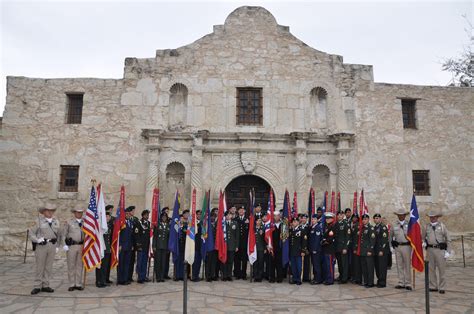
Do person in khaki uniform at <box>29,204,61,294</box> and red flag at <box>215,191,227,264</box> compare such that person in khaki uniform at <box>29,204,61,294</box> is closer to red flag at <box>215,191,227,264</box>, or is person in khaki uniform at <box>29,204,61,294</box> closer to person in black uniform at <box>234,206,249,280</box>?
red flag at <box>215,191,227,264</box>

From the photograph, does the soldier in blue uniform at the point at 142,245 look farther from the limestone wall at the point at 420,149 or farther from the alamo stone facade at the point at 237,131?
the limestone wall at the point at 420,149

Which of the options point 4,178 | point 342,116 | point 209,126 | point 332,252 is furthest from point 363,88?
point 4,178

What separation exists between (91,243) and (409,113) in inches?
422

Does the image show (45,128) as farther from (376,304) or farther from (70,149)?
(376,304)

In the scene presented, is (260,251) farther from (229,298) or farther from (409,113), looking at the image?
(409,113)

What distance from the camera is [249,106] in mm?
12562

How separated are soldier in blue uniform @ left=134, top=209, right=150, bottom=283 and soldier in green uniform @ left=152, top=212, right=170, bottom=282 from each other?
0.18m

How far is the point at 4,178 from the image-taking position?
38.0 feet

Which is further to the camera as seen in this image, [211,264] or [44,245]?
[211,264]

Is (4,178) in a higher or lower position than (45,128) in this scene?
lower

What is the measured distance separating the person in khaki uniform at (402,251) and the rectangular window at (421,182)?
15.3 feet

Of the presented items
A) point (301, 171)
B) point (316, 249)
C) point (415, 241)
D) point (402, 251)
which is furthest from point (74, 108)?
point (415, 241)

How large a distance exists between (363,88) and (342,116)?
1188 millimetres

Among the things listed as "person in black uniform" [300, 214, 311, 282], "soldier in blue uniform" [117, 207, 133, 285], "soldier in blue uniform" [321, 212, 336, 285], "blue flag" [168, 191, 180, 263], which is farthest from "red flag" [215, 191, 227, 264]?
"soldier in blue uniform" [321, 212, 336, 285]
